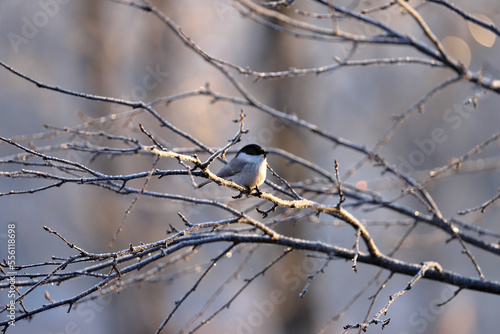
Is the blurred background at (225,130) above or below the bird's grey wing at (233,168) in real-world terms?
above

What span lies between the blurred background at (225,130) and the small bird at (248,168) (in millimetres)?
3802

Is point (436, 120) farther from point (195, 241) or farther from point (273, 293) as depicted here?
point (195, 241)

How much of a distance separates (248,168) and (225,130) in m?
7.66

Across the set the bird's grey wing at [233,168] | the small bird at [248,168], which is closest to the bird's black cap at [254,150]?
the small bird at [248,168]

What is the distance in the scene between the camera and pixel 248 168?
315 centimetres

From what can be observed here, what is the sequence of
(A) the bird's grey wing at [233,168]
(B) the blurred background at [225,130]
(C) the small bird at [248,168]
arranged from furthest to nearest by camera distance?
(B) the blurred background at [225,130] → (A) the bird's grey wing at [233,168] → (C) the small bird at [248,168]

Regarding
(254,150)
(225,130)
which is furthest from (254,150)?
(225,130)

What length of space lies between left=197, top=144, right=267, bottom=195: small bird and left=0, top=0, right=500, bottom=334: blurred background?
12.5 ft

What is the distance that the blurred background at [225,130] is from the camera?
348 inches

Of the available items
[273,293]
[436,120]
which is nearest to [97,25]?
[273,293]

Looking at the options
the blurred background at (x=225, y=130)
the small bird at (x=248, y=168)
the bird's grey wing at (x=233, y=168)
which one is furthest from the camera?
the blurred background at (x=225, y=130)

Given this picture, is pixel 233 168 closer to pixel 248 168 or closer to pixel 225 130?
pixel 248 168

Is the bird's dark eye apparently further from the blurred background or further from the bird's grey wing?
the blurred background

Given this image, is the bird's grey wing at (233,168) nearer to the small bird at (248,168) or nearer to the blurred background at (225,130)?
the small bird at (248,168)
